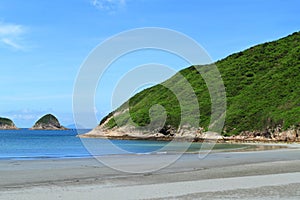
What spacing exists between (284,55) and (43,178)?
11884cm

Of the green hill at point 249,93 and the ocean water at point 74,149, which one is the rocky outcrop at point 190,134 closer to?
the green hill at point 249,93

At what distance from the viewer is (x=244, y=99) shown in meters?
108

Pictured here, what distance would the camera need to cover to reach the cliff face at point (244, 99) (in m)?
91.7

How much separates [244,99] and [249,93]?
178 inches

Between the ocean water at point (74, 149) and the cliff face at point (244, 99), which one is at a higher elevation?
the cliff face at point (244, 99)

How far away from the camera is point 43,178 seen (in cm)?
2350

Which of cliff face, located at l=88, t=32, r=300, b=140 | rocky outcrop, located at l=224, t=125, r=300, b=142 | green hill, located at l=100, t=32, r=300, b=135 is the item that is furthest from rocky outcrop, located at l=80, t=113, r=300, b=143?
green hill, located at l=100, t=32, r=300, b=135

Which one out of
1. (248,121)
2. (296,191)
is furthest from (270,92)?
(296,191)

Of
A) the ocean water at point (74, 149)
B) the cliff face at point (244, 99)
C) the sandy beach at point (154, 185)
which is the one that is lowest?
the sandy beach at point (154, 185)

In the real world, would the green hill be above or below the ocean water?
above

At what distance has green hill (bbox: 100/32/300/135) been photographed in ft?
307

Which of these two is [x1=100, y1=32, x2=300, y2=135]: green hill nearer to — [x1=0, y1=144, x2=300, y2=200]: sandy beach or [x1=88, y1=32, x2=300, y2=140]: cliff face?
[x1=88, y1=32, x2=300, y2=140]: cliff face

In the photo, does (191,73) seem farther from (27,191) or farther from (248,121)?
(27,191)

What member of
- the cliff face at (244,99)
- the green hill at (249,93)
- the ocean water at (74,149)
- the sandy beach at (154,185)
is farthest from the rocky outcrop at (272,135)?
the sandy beach at (154,185)
